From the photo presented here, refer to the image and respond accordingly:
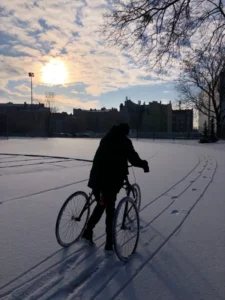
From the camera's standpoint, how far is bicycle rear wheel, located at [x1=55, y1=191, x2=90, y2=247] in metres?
4.15

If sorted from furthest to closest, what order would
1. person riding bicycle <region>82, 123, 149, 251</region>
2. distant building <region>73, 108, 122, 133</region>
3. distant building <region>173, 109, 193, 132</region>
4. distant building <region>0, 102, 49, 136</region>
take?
distant building <region>173, 109, 193, 132</region> → distant building <region>73, 108, 122, 133</region> → distant building <region>0, 102, 49, 136</region> → person riding bicycle <region>82, 123, 149, 251</region>

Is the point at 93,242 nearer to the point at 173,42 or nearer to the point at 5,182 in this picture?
the point at 5,182

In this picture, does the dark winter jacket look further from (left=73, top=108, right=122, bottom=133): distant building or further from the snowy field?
(left=73, top=108, right=122, bottom=133): distant building

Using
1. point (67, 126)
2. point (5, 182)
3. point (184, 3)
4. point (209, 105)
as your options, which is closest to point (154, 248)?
point (5, 182)

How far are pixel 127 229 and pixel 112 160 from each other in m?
0.99

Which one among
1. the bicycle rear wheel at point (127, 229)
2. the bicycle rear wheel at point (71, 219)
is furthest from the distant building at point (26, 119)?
the bicycle rear wheel at point (127, 229)

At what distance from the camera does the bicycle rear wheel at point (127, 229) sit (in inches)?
156

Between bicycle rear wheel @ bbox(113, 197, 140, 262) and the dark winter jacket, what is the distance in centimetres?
30

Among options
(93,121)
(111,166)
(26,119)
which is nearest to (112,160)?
(111,166)

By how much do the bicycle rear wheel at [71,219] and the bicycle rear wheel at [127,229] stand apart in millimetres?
603

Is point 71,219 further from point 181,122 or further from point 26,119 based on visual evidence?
point 181,122

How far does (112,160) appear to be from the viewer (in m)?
3.94

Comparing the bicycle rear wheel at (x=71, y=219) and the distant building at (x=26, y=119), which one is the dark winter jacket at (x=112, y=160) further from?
the distant building at (x=26, y=119)

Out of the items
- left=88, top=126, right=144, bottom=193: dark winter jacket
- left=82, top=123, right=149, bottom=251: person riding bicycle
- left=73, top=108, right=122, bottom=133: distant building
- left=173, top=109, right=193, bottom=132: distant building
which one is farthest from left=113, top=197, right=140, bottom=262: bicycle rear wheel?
left=173, top=109, right=193, bottom=132: distant building
